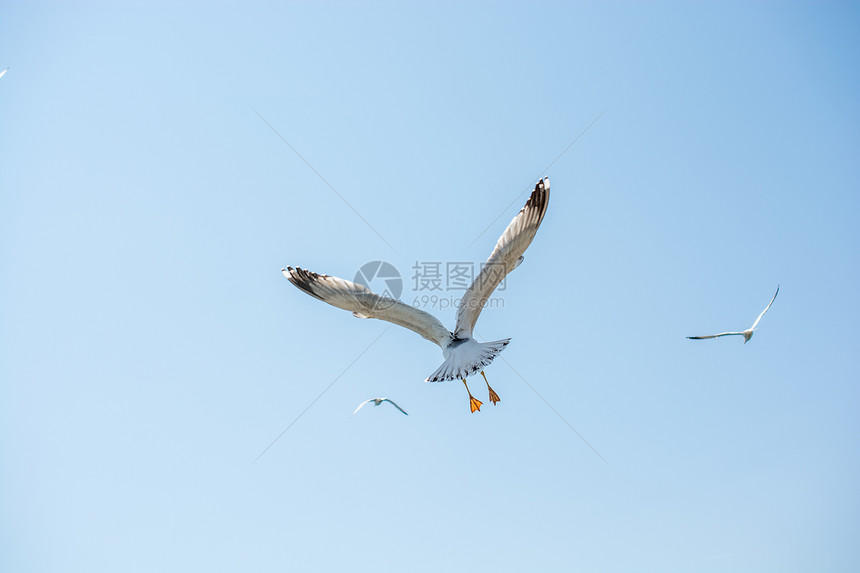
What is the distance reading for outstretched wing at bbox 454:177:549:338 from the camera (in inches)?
483

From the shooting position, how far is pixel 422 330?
1287 cm

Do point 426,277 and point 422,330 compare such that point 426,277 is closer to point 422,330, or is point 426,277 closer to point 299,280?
point 422,330

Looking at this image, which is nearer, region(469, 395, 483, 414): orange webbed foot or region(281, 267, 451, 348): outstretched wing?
region(281, 267, 451, 348): outstretched wing

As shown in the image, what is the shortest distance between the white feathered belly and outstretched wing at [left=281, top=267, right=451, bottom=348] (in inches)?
22.5

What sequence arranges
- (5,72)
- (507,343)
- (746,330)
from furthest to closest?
(746,330)
(507,343)
(5,72)

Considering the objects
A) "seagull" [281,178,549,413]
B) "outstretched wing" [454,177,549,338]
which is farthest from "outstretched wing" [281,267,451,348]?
"outstretched wing" [454,177,549,338]

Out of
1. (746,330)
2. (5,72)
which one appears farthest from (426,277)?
(5,72)

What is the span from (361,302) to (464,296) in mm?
1539

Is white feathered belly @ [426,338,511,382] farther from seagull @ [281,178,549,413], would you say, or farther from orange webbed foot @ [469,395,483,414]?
orange webbed foot @ [469,395,483,414]

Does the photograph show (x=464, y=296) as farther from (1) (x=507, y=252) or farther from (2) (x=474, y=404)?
(2) (x=474, y=404)

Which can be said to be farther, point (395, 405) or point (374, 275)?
point (374, 275)

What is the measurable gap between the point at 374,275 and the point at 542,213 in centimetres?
295

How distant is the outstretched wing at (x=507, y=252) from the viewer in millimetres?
12258

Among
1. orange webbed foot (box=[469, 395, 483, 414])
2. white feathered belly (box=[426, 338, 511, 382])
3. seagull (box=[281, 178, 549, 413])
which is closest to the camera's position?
white feathered belly (box=[426, 338, 511, 382])
